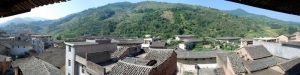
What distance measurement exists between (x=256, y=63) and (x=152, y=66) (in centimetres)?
1872

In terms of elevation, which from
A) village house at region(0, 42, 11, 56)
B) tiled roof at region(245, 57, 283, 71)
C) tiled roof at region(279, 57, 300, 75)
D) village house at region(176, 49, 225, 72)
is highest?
tiled roof at region(279, 57, 300, 75)

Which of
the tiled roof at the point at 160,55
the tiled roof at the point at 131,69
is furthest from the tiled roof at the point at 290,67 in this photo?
the tiled roof at the point at 131,69

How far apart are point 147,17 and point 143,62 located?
99664 mm

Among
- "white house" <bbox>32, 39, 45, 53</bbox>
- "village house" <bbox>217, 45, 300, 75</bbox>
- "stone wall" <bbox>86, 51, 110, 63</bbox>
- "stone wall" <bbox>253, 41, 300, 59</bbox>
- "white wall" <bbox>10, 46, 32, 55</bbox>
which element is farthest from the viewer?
"white house" <bbox>32, 39, 45, 53</bbox>

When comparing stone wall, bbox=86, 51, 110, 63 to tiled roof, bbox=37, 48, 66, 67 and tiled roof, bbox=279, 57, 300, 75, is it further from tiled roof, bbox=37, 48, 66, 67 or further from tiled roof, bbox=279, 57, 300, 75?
tiled roof, bbox=279, 57, 300, 75

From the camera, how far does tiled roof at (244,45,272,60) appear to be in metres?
30.0

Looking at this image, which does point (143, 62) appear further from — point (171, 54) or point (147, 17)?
point (147, 17)

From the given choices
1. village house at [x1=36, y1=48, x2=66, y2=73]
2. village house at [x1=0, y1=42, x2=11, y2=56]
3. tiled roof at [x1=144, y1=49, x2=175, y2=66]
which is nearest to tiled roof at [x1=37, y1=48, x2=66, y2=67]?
village house at [x1=36, y1=48, x2=66, y2=73]

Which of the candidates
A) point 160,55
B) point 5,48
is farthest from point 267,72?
point 5,48

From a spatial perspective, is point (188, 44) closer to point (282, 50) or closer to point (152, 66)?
point (282, 50)

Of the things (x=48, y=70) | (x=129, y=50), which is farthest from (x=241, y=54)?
(x=48, y=70)

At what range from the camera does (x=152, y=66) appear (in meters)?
12.7

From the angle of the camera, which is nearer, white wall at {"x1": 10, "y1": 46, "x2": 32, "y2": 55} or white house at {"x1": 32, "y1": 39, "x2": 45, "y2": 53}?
white wall at {"x1": 10, "y1": 46, "x2": 32, "y2": 55}

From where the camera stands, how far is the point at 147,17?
11562 cm
